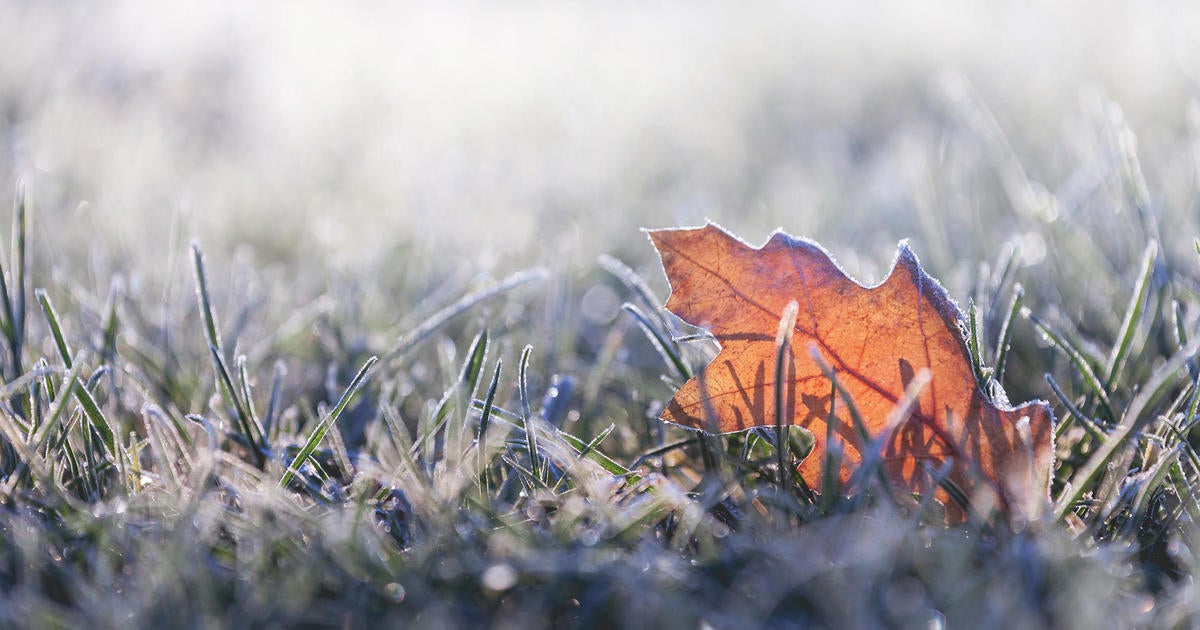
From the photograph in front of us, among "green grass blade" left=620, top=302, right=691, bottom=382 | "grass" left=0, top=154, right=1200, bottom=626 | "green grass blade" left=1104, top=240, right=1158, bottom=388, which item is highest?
"green grass blade" left=1104, top=240, right=1158, bottom=388

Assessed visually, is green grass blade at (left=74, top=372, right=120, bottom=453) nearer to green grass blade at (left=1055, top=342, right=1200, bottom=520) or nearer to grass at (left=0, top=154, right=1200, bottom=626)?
grass at (left=0, top=154, right=1200, bottom=626)

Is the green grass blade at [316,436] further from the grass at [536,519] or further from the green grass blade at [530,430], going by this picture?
the green grass blade at [530,430]

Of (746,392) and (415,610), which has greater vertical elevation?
(746,392)

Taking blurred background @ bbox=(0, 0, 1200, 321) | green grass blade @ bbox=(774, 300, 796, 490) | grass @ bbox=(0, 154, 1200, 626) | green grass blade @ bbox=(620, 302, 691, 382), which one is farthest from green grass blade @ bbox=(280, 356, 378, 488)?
blurred background @ bbox=(0, 0, 1200, 321)

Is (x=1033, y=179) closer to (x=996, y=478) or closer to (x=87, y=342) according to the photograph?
(x=996, y=478)

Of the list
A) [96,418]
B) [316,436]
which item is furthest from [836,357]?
[96,418]

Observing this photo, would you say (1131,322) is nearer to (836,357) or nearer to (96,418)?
(836,357)

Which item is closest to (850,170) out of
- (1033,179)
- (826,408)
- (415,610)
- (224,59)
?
(1033,179)
